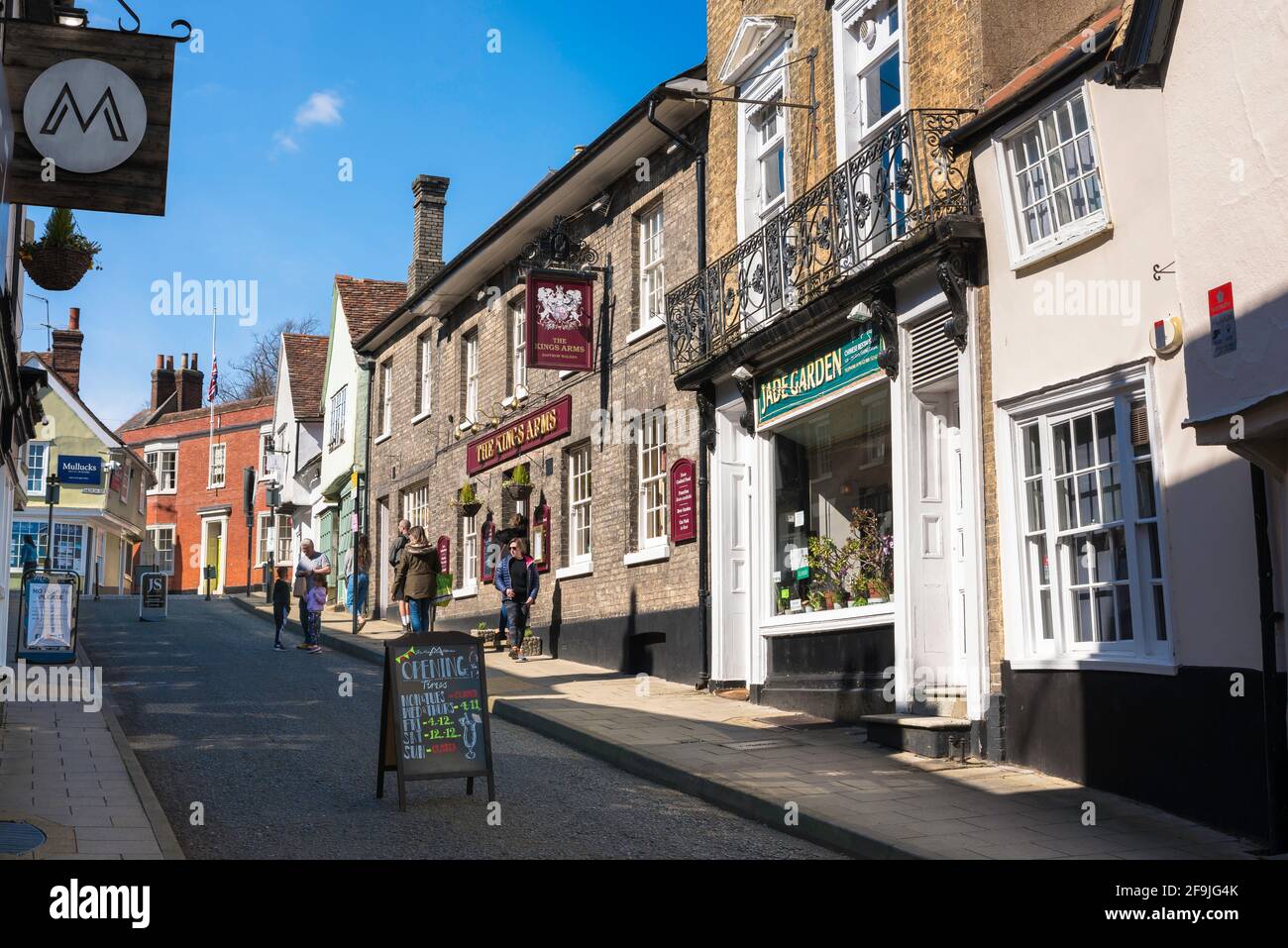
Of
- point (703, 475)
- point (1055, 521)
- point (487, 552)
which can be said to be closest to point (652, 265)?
point (703, 475)

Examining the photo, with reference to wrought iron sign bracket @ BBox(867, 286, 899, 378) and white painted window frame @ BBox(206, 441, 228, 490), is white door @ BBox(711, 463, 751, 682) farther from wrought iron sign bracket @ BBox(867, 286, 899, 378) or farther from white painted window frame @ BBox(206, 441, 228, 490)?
white painted window frame @ BBox(206, 441, 228, 490)

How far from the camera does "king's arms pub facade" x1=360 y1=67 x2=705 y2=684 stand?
1650 centimetres

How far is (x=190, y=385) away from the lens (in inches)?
2414

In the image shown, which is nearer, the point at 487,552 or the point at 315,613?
the point at 315,613

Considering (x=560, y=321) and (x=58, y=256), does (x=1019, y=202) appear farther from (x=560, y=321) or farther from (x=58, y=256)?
(x=560, y=321)

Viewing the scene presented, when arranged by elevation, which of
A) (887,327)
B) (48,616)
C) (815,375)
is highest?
(887,327)

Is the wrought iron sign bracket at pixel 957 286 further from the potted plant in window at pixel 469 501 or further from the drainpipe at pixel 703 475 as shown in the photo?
the potted plant in window at pixel 469 501

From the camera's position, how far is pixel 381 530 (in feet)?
94.6

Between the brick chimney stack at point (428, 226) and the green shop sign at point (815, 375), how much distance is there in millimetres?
15024

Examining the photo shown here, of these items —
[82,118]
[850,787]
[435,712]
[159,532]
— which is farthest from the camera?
[159,532]

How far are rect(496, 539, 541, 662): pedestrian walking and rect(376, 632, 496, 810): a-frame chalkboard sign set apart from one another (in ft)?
32.2

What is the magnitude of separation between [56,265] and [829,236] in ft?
22.3

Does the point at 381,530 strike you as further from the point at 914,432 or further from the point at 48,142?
the point at 48,142
